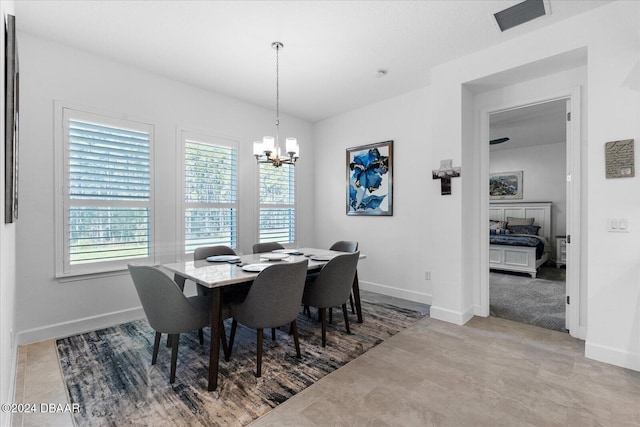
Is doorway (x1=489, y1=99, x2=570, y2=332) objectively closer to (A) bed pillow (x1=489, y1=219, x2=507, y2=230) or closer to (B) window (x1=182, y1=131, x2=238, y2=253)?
(A) bed pillow (x1=489, y1=219, x2=507, y2=230)

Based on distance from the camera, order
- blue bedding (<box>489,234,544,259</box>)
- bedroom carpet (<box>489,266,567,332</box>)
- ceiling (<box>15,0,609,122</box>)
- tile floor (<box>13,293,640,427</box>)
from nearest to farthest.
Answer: tile floor (<box>13,293,640,427</box>) → ceiling (<box>15,0,609,122</box>) → bedroom carpet (<box>489,266,567,332</box>) → blue bedding (<box>489,234,544,259</box>)

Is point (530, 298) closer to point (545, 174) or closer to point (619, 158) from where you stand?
point (619, 158)

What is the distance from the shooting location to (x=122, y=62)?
10.7 ft

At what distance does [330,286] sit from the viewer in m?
2.72

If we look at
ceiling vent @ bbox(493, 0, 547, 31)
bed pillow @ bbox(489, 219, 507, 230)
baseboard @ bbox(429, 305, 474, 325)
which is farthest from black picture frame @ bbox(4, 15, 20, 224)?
bed pillow @ bbox(489, 219, 507, 230)

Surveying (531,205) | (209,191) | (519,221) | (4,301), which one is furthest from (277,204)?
(531,205)

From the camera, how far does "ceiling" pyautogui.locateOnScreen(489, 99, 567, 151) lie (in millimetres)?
4352

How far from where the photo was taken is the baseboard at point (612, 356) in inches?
90.7

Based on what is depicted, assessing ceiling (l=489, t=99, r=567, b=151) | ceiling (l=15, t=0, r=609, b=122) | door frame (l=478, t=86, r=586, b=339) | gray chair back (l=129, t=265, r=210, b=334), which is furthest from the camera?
ceiling (l=489, t=99, r=567, b=151)

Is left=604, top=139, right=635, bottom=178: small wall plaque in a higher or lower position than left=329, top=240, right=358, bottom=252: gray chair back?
higher

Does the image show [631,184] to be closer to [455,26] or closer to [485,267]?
[485,267]

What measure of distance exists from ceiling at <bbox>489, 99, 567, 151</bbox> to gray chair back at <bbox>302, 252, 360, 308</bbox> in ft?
9.50

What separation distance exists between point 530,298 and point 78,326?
539cm

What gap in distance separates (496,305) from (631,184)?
7.05 feet
